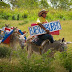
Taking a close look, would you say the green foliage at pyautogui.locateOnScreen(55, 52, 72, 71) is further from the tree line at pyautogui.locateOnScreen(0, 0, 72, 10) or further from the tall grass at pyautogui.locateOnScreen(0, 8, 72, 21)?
the tree line at pyautogui.locateOnScreen(0, 0, 72, 10)

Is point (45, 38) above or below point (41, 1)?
below

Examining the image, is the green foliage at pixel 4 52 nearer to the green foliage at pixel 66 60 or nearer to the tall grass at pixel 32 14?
the green foliage at pixel 66 60

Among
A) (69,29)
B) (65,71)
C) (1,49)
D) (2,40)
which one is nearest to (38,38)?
(65,71)

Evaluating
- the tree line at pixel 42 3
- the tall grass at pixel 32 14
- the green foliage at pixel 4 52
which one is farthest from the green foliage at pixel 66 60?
the tree line at pixel 42 3

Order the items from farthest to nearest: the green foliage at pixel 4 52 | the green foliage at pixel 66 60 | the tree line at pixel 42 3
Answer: the tree line at pixel 42 3 < the green foliage at pixel 4 52 < the green foliage at pixel 66 60

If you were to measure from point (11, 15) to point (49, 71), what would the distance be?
637 inches

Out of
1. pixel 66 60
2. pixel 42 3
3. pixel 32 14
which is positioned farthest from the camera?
pixel 42 3

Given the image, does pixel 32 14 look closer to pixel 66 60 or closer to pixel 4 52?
pixel 4 52

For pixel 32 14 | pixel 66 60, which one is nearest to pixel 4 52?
pixel 66 60

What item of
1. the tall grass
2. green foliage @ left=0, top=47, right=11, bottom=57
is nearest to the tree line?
Result: the tall grass

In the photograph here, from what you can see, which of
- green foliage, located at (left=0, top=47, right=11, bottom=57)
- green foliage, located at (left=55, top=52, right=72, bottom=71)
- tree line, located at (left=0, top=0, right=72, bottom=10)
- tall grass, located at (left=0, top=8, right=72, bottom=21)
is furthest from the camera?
tree line, located at (left=0, top=0, right=72, bottom=10)

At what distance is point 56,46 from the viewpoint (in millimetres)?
5195

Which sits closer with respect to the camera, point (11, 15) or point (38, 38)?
point (38, 38)

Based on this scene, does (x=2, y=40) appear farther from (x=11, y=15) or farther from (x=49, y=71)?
(x=11, y=15)
